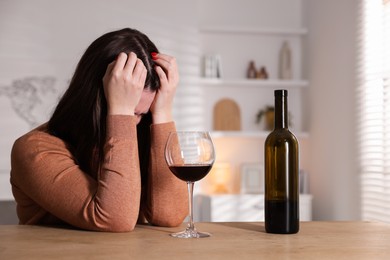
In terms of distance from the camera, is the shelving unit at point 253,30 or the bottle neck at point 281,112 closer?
the bottle neck at point 281,112

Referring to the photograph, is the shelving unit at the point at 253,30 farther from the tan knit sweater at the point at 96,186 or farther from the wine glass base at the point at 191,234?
the wine glass base at the point at 191,234

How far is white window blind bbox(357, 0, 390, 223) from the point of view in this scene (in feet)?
12.1

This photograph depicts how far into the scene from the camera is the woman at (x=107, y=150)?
1.50 metres

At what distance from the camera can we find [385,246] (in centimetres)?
125

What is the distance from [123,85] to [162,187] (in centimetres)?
31

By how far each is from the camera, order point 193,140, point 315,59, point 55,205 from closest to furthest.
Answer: point 193,140
point 55,205
point 315,59

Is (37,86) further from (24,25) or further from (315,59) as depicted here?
(315,59)

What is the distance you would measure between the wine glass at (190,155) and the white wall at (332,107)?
9.39ft

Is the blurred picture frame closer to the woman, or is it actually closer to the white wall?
the white wall

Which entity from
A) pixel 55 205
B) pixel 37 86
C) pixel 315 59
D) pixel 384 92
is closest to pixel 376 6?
pixel 384 92

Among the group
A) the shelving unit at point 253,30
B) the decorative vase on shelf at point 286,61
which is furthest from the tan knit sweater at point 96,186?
the decorative vase on shelf at point 286,61

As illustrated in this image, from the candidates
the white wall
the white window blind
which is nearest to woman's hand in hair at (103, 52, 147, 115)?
the white window blind

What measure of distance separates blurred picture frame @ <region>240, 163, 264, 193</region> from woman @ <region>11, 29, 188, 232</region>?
9.72 feet

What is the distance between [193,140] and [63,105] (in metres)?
0.54
